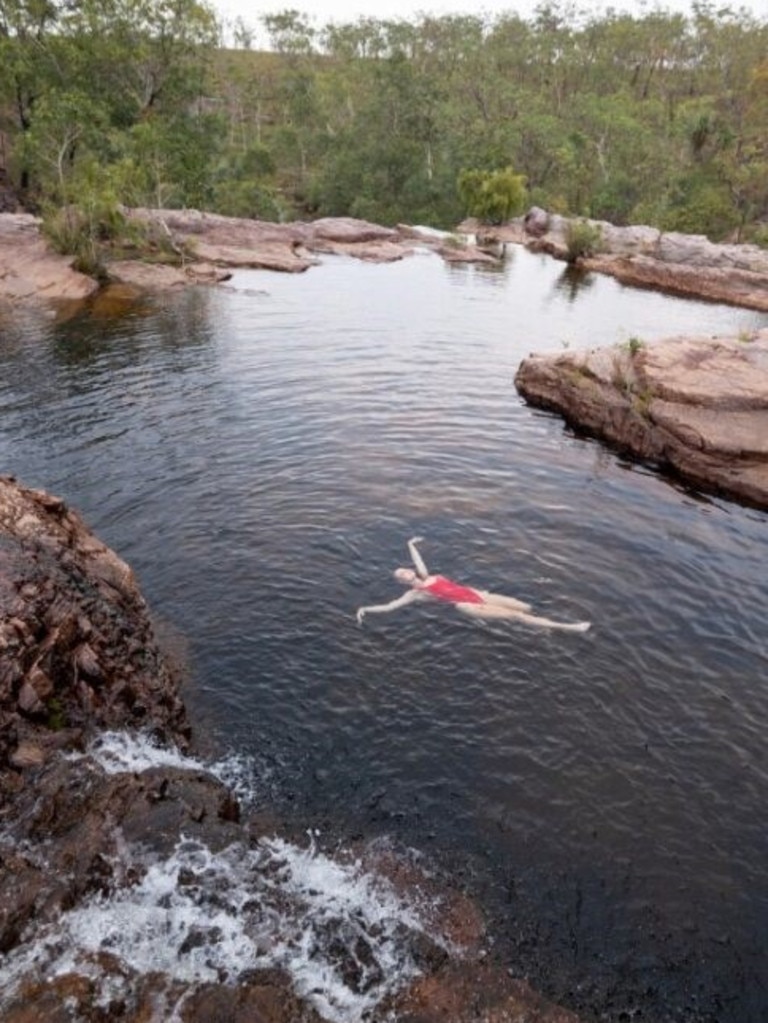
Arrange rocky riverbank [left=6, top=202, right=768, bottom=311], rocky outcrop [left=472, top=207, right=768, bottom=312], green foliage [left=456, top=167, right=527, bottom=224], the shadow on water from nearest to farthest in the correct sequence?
rocky riverbank [left=6, top=202, right=768, bottom=311], the shadow on water, rocky outcrop [left=472, top=207, right=768, bottom=312], green foliage [left=456, top=167, right=527, bottom=224]

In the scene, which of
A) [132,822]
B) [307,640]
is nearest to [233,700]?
[307,640]

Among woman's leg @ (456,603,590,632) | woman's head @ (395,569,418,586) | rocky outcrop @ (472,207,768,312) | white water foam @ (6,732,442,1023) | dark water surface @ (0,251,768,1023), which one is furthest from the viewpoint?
rocky outcrop @ (472,207,768,312)

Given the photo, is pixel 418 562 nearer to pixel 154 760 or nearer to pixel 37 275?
pixel 154 760

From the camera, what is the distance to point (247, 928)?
26.4ft

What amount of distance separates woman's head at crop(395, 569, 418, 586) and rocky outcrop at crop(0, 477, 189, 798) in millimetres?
5210

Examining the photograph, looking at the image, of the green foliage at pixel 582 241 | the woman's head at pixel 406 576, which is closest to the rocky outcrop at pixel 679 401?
the woman's head at pixel 406 576

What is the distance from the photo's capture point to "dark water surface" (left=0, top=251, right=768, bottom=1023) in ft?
29.7

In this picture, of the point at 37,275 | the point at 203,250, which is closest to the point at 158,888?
the point at 37,275

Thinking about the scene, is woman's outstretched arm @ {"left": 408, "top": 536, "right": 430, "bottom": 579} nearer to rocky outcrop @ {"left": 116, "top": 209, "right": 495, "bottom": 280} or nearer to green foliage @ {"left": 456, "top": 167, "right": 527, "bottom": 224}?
rocky outcrop @ {"left": 116, "top": 209, "right": 495, "bottom": 280}

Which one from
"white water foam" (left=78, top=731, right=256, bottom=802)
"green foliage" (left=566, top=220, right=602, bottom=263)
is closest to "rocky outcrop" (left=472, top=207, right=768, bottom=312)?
"green foliage" (left=566, top=220, right=602, bottom=263)

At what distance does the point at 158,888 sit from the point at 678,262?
6468 cm

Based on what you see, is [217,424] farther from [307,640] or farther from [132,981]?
[132,981]

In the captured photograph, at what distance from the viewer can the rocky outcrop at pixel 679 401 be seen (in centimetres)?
2131

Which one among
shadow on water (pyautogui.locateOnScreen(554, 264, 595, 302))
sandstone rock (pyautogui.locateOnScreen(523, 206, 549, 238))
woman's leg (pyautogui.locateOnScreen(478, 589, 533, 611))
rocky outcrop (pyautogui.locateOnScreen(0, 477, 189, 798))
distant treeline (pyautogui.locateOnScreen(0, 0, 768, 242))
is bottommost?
shadow on water (pyautogui.locateOnScreen(554, 264, 595, 302))
